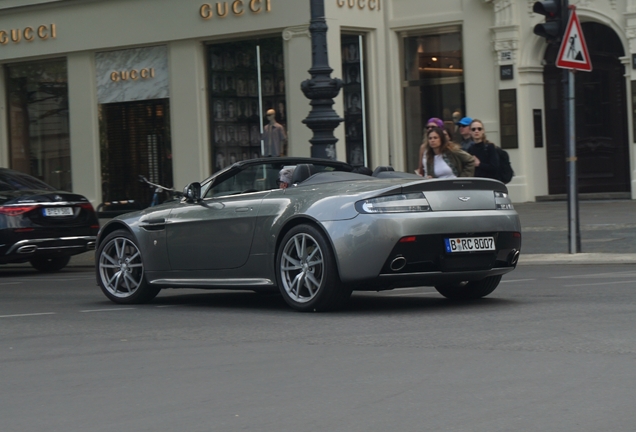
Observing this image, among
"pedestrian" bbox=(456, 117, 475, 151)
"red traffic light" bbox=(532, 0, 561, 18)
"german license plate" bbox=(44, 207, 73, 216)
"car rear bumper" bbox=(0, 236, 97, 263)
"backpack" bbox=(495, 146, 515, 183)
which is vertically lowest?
"car rear bumper" bbox=(0, 236, 97, 263)

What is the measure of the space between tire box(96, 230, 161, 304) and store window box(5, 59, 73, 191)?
17.0 metres

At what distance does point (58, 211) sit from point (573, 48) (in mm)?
6840

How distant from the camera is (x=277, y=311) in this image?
972 centimetres

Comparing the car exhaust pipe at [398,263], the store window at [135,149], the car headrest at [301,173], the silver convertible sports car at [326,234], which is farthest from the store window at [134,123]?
the car exhaust pipe at [398,263]

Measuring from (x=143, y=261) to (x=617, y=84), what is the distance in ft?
49.2

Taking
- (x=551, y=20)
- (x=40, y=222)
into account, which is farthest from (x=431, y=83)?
(x=40, y=222)

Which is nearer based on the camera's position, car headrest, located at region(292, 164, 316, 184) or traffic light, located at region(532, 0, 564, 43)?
car headrest, located at region(292, 164, 316, 184)

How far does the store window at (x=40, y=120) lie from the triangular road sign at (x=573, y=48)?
15778 mm

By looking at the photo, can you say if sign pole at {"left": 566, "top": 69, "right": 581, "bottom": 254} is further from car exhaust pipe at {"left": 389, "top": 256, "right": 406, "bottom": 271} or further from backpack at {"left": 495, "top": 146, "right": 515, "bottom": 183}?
car exhaust pipe at {"left": 389, "top": 256, "right": 406, "bottom": 271}

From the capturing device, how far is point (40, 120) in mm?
28250

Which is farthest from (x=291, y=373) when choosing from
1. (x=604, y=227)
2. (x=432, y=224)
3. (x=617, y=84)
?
(x=617, y=84)

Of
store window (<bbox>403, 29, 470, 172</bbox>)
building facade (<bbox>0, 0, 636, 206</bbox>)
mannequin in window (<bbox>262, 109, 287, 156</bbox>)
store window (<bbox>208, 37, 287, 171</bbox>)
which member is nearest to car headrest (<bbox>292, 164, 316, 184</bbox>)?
building facade (<bbox>0, 0, 636, 206</bbox>)

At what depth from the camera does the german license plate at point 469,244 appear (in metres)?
9.12

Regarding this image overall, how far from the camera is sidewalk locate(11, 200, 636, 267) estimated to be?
14.3m
